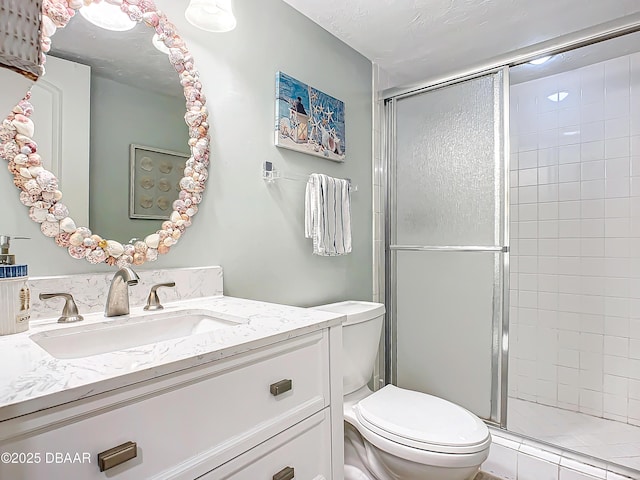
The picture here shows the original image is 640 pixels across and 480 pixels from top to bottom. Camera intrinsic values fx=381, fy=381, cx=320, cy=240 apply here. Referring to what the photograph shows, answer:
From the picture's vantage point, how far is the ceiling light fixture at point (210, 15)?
123 cm

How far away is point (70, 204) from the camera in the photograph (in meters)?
1.07

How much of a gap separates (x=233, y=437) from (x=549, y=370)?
94.0 inches

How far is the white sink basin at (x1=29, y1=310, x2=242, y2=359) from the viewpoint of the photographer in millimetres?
904

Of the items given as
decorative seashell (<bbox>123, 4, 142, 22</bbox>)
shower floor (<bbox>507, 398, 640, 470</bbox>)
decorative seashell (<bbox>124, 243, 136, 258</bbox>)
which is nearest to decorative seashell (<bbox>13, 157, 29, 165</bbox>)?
decorative seashell (<bbox>124, 243, 136, 258</bbox>)

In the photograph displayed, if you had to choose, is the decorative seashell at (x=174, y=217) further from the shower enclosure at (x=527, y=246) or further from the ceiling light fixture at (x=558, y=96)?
the ceiling light fixture at (x=558, y=96)

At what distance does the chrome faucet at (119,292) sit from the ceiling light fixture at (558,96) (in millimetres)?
2683

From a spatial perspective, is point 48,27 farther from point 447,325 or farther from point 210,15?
point 447,325

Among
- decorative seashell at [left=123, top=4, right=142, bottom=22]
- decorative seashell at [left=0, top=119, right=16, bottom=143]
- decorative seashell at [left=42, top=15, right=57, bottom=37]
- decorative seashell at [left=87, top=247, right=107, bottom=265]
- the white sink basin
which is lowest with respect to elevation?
the white sink basin

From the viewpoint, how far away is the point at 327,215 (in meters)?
1.79

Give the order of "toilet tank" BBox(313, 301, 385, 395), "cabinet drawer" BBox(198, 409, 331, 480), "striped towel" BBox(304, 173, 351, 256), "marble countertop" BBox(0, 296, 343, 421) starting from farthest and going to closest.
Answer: "striped towel" BBox(304, 173, 351, 256) < "toilet tank" BBox(313, 301, 385, 395) < "cabinet drawer" BBox(198, 409, 331, 480) < "marble countertop" BBox(0, 296, 343, 421)

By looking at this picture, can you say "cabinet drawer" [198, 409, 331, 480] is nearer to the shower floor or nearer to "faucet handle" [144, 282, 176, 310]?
"faucet handle" [144, 282, 176, 310]

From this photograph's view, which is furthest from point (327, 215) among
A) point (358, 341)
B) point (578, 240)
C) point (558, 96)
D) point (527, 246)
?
point (558, 96)

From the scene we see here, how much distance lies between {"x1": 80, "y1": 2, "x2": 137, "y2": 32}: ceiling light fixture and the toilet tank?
4.26 ft

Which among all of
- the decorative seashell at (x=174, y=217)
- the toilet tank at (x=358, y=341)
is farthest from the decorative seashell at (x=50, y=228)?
the toilet tank at (x=358, y=341)
